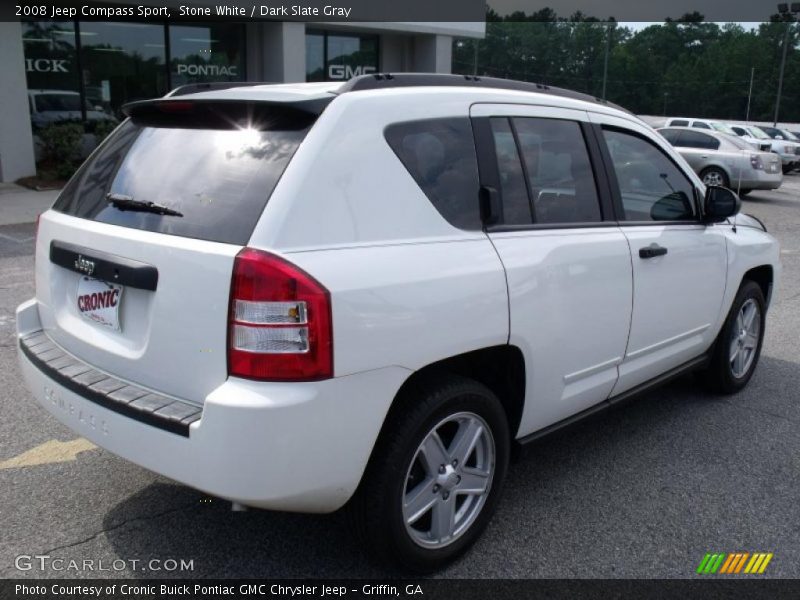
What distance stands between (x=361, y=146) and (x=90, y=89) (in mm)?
16040

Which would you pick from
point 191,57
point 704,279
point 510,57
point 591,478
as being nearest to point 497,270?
point 591,478

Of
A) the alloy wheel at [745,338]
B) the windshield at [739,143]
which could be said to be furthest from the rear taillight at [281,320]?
the windshield at [739,143]

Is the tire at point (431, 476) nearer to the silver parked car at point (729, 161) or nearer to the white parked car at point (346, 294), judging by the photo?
the white parked car at point (346, 294)

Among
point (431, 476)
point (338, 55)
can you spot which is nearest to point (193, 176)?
point (431, 476)

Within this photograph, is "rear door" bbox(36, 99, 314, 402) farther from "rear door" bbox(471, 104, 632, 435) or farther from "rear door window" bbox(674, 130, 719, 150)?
"rear door window" bbox(674, 130, 719, 150)

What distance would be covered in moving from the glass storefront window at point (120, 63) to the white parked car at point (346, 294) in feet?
48.9

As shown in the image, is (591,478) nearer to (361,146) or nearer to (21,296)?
(361,146)

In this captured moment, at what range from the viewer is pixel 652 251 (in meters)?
3.70

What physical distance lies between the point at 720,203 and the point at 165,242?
311cm

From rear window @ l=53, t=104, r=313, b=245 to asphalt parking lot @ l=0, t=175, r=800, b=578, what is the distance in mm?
1293

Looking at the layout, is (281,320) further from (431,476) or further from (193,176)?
(431,476)

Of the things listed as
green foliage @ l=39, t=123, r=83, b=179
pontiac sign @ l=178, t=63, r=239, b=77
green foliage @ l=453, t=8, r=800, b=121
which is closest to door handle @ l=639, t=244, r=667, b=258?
green foliage @ l=39, t=123, r=83, b=179

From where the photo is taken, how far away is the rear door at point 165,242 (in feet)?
8.05

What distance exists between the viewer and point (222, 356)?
2400mm
